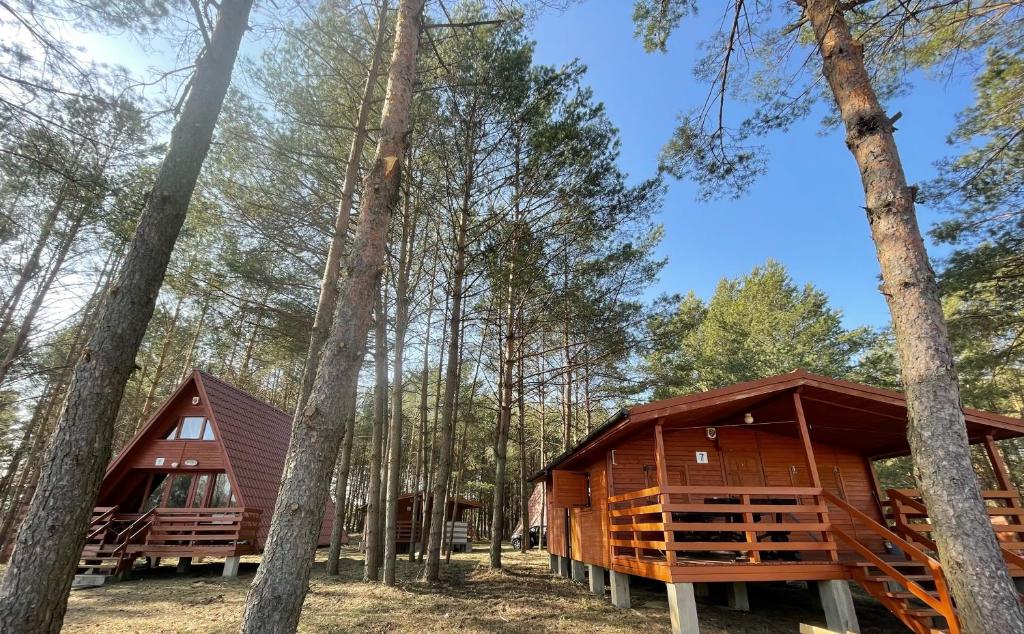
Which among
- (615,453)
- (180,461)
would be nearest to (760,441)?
(615,453)

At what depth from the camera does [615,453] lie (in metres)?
9.06

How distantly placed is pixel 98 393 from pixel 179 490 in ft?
35.3

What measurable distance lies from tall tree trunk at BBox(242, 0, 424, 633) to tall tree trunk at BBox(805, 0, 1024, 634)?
481cm

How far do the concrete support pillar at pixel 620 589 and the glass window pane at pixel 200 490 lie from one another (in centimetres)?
1038

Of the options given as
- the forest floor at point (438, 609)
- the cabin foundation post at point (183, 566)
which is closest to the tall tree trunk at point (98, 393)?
the forest floor at point (438, 609)

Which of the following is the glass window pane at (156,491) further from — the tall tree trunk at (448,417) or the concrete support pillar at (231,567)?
the tall tree trunk at (448,417)

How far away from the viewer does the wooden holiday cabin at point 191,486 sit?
1011cm

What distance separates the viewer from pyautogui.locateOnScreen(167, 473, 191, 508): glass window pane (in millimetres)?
11669

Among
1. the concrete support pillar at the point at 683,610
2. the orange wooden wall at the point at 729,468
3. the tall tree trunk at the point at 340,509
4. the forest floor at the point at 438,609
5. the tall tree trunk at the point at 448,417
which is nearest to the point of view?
the concrete support pillar at the point at 683,610

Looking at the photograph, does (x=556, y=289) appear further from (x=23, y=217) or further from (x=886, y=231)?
(x=23, y=217)

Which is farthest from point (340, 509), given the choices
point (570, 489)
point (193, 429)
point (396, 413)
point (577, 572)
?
point (577, 572)

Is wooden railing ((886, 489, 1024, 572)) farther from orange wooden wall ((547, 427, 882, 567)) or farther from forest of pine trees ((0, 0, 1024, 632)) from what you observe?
forest of pine trees ((0, 0, 1024, 632))

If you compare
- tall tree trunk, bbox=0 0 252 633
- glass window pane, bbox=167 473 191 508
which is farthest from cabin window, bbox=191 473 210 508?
tall tree trunk, bbox=0 0 252 633

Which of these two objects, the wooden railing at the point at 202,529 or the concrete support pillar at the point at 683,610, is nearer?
the concrete support pillar at the point at 683,610
